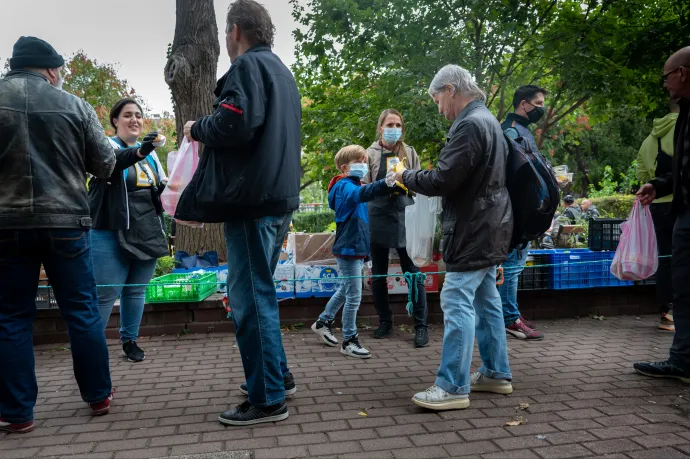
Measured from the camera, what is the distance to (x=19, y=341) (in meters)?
3.25

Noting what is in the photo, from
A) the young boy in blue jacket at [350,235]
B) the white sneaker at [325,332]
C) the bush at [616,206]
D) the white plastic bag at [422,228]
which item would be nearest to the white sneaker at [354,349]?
the young boy in blue jacket at [350,235]

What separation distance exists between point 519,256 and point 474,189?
186 cm

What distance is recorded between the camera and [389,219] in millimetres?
5367

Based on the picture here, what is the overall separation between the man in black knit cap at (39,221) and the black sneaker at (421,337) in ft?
9.05

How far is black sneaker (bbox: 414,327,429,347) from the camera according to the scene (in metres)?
5.24

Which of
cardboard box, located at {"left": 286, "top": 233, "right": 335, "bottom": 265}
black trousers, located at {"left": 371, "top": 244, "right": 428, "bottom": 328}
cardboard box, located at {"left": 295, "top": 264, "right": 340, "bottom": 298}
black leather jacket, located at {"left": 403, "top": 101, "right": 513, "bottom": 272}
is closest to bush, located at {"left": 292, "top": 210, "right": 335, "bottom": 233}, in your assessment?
cardboard box, located at {"left": 286, "top": 233, "right": 335, "bottom": 265}

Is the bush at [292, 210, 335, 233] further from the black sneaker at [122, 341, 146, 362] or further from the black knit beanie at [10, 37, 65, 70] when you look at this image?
the black knit beanie at [10, 37, 65, 70]

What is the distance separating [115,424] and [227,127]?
1876 mm

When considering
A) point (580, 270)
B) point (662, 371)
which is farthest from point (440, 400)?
point (580, 270)

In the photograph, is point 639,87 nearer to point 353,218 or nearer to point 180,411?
point 353,218

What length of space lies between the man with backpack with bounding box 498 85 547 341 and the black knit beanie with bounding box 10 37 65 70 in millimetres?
3527

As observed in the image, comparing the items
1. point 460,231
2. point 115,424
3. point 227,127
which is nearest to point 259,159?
point 227,127

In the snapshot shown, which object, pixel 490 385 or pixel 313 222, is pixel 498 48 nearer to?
pixel 490 385

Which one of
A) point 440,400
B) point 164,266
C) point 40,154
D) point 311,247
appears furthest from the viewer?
point 164,266
